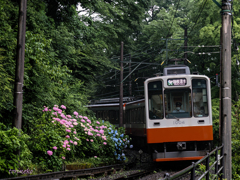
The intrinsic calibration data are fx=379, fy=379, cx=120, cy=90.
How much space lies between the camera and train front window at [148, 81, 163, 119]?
13672mm

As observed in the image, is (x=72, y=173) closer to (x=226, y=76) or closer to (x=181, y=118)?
(x=181, y=118)

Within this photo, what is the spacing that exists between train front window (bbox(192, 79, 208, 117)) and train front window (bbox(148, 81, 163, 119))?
1.21 metres

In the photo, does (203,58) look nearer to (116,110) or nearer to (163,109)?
(116,110)

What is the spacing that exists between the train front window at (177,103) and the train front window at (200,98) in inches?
8.9

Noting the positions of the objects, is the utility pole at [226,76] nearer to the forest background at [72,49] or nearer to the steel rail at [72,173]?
the forest background at [72,49]

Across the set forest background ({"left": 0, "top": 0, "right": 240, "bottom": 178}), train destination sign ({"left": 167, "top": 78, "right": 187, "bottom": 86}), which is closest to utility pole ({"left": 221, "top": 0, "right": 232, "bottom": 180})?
forest background ({"left": 0, "top": 0, "right": 240, "bottom": 178})

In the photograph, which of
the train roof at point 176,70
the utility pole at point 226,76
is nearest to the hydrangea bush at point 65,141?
the train roof at point 176,70

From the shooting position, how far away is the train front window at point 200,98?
44.5ft

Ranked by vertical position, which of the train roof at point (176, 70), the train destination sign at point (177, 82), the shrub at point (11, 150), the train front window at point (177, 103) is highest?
the train roof at point (176, 70)

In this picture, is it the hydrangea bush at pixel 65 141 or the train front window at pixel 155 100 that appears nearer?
the hydrangea bush at pixel 65 141

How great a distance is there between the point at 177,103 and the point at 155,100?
2.62 feet

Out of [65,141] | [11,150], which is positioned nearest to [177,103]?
[65,141]

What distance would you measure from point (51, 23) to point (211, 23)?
722 inches

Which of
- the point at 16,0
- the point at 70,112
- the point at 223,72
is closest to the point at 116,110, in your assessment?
the point at 70,112
